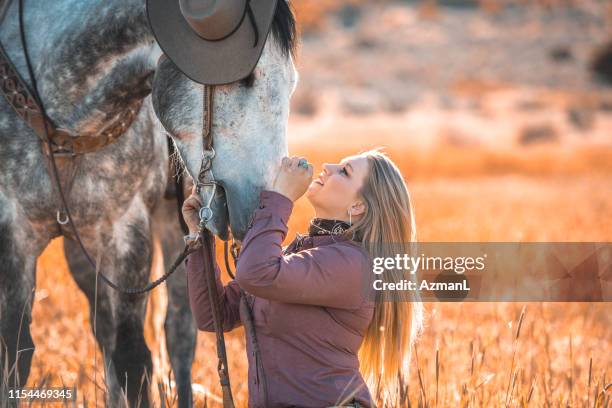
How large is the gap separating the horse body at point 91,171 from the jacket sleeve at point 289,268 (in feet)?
2.91

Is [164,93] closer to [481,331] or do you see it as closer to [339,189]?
[339,189]

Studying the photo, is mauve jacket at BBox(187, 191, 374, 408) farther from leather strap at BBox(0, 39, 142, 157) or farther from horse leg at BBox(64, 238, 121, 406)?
horse leg at BBox(64, 238, 121, 406)

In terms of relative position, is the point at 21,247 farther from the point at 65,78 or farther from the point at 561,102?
the point at 561,102

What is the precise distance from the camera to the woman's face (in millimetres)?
3193

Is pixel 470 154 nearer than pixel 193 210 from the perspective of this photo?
No

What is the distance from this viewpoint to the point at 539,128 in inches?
1296

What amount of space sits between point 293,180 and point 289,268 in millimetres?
303

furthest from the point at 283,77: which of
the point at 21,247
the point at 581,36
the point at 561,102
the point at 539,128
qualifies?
the point at 581,36

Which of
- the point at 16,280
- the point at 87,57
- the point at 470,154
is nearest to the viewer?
the point at 87,57

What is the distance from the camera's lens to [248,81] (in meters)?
3.14

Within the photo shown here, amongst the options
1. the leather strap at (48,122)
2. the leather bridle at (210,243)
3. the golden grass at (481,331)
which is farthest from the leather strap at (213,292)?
the leather strap at (48,122)

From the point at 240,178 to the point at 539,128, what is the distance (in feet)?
102

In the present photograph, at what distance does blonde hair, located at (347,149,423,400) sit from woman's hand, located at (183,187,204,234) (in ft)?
1.83

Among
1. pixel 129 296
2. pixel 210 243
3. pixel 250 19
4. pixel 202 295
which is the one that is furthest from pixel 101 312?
pixel 250 19
